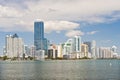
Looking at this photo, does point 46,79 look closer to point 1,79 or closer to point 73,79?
point 73,79

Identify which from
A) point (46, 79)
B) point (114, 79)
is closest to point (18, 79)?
point (46, 79)

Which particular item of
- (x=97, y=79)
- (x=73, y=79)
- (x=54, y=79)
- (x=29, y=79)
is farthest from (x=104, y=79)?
(x=29, y=79)

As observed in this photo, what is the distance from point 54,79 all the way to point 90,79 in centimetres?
1147

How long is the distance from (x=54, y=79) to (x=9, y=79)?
48.7 ft

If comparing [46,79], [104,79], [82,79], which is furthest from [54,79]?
[104,79]

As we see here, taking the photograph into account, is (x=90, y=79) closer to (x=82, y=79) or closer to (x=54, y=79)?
(x=82, y=79)

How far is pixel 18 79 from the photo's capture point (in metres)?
100

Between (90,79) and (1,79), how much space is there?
29117 millimetres

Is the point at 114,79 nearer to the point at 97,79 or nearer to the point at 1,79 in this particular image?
the point at 97,79

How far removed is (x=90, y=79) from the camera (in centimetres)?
9744

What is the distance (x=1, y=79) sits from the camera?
101438 millimetres

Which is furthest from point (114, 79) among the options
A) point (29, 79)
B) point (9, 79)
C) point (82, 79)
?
point (9, 79)

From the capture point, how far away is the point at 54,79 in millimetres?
98812

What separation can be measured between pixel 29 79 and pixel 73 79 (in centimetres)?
1436
